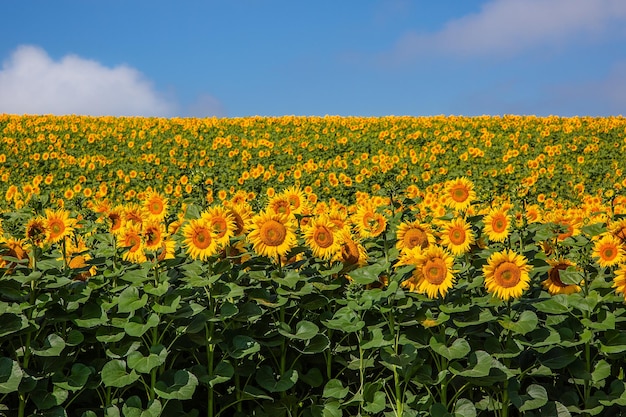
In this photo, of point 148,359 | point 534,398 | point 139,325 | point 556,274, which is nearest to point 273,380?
point 148,359

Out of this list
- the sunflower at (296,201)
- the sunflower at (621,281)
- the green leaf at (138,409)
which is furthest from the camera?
the sunflower at (296,201)

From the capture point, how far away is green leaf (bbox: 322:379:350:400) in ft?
13.5

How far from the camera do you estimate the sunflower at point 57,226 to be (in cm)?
448

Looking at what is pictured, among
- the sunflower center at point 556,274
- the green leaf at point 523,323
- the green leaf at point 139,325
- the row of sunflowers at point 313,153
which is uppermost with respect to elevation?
the row of sunflowers at point 313,153

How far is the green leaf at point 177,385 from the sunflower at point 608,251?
2.96m

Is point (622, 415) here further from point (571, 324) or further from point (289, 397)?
point (289, 397)

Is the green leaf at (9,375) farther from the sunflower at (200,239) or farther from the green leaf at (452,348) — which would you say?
the green leaf at (452,348)

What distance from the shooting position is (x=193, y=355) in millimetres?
4238

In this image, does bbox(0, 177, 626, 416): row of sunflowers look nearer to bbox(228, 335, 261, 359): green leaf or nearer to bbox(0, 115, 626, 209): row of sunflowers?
bbox(228, 335, 261, 359): green leaf

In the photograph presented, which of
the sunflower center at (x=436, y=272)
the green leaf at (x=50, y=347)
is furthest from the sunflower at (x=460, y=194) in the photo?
the green leaf at (x=50, y=347)

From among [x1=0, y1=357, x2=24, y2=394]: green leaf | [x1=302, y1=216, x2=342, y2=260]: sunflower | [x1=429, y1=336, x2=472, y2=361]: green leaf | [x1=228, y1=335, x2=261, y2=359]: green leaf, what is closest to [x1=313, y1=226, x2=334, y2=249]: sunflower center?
[x1=302, y1=216, x2=342, y2=260]: sunflower

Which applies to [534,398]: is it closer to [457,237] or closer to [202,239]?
[457,237]

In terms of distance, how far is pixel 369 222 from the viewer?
4852 mm

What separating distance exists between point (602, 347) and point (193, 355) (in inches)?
108
